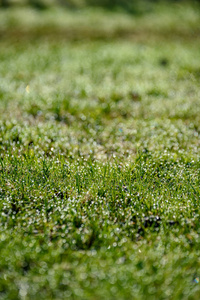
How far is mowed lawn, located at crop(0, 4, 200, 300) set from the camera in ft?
8.28

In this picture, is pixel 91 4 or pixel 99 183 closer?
pixel 99 183

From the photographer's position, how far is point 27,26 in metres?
14.5

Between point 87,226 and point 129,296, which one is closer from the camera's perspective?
point 129,296

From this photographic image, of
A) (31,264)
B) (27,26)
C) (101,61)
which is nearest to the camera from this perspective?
(31,264)

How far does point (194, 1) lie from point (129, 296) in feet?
82.9

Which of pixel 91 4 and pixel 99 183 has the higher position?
pixel 91 4

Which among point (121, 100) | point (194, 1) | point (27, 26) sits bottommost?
point (27, 26)

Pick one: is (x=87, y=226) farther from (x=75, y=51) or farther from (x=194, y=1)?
(x=194, y=1)

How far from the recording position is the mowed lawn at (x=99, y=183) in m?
2.52

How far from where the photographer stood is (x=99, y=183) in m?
3.61

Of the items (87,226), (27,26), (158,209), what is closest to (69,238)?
(87,226)

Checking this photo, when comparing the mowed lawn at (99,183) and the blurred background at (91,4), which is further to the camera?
the blurred background at (91,4)

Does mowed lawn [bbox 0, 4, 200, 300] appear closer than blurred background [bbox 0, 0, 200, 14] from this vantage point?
Yes

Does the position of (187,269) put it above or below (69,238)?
above
